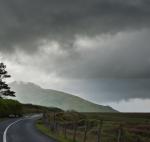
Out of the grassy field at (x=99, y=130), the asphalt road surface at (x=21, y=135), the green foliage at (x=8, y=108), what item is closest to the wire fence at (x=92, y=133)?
the grassy field at (x=99, y=130)

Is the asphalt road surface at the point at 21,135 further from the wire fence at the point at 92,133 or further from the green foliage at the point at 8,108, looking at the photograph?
the green foliage at the point at 8,108

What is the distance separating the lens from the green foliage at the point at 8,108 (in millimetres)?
92363

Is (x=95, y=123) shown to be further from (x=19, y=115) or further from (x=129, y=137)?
(x=19, y=115)

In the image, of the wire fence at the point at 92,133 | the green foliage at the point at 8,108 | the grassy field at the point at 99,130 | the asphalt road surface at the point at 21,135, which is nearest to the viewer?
the wire fence at the point at 92,133

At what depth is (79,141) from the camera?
108ft

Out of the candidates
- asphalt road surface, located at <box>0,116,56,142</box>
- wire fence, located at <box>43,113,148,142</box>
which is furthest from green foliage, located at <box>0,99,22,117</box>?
asphalt road surface, located at <box>0,116,56,142</box>

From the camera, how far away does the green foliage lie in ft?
303

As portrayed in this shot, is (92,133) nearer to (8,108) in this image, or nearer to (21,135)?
(21,135)

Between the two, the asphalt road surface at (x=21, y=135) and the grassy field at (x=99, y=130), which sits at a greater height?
the grassy field at (x=99, y=130)

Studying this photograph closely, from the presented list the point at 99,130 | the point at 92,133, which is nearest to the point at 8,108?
the point at 92,133

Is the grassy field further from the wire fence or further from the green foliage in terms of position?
the green foliage

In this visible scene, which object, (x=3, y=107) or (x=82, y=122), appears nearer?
(x=82, y=122)

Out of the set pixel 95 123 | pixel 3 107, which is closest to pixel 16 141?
pixel 95 123

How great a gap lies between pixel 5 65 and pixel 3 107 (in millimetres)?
41511
